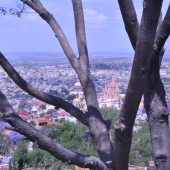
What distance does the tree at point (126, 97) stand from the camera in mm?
1712

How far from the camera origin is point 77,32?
2.78 m

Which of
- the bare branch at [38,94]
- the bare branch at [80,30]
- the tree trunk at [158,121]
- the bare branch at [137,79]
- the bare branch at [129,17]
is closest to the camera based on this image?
the bare branch at [137,79]

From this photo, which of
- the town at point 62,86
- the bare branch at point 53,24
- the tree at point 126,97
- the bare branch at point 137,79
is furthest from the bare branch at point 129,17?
the town at point 62,86

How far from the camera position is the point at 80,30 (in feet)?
9.11

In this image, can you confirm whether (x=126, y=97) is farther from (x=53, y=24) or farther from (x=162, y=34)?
(x=53, y=24)

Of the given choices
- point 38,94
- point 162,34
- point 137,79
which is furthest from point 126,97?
point 38,94

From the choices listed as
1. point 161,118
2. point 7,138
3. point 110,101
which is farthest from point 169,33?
point 110,101

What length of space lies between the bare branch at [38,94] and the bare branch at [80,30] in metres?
0.27

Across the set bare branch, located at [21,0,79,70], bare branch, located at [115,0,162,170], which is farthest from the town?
bare branch, located at [115,0,162,170]

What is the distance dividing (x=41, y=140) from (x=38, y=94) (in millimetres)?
388

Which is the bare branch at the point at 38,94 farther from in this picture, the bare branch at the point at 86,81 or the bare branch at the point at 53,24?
the bare branch at the point at 53,24

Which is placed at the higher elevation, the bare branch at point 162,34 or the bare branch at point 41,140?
the bare branch at point 162,34

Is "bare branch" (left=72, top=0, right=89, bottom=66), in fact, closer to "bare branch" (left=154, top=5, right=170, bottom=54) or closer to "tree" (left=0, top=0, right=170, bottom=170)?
"tree" (left=0, top=0, right=170, bottom=170)

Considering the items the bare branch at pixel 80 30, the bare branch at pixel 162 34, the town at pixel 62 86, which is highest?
the town at pixel 62 86
